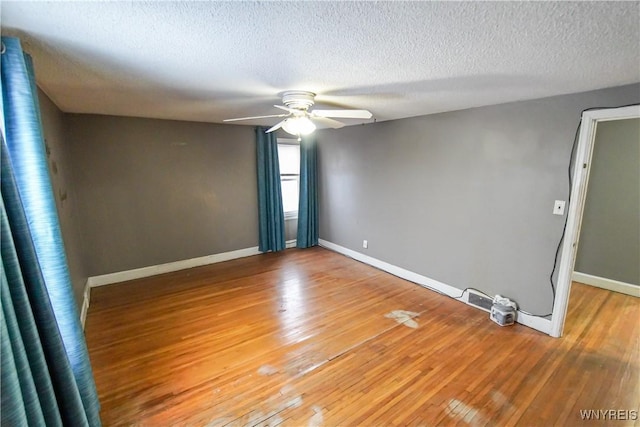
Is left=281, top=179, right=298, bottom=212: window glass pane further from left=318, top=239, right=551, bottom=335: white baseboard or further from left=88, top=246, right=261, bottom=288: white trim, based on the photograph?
left=88, top=246, right=261, bottom=288: white trim

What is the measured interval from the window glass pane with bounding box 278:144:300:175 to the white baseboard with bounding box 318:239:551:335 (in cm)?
145

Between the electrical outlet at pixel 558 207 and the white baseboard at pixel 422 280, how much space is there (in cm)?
103

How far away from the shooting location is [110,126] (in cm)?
369

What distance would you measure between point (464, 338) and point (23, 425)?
2949 millimetres

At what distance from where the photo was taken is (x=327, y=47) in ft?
4.90

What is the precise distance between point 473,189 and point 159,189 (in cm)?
409

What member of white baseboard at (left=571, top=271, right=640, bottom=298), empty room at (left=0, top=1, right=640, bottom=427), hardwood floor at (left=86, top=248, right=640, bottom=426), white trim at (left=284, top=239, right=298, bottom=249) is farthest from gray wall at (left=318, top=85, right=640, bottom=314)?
white baseboard at (left=571, top=271, right=640, bottom=298)

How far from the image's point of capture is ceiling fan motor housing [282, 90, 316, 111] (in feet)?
7.78

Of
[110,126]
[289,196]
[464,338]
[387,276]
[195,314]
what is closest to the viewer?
[464,338]

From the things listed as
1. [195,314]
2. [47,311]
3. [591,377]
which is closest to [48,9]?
[47,311]

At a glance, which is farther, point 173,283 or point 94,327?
point 173,283

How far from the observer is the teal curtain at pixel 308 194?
17.2 ft

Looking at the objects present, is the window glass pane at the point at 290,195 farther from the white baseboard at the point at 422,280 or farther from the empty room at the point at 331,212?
the white baseboard at the point at 422,280

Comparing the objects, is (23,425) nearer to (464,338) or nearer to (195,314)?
(195,314)
